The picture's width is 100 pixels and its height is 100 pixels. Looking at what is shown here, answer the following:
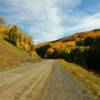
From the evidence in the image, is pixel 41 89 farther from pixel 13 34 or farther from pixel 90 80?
pixel 13 34

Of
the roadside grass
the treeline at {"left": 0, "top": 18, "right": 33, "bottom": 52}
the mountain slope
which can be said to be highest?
the treeline at {"left": 0, "top": 18, "right": 33, "bottom": 52}

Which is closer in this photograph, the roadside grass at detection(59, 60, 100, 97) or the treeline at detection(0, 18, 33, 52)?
the roadside grass at detection(59, 60, 100, 97)

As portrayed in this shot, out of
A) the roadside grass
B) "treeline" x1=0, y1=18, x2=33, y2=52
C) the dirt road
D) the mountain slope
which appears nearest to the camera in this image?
the dirt road

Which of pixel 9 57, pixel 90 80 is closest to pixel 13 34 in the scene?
pixel 9 57

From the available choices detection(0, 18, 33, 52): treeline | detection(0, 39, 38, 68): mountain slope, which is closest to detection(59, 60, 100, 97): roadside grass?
detection(0, 39, 38, 68): mountain slope

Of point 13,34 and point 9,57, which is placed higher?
point 13,34

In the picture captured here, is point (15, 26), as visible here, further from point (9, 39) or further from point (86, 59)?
point (86, 59)

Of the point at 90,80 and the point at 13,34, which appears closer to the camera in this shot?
the point at 90,80

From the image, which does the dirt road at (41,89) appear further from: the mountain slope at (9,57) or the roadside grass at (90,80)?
the mountain slope at (9,57)

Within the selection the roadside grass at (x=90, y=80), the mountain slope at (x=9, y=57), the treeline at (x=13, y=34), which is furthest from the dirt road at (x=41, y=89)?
the treeline at (x=13, y=34)

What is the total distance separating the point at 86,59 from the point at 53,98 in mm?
94618

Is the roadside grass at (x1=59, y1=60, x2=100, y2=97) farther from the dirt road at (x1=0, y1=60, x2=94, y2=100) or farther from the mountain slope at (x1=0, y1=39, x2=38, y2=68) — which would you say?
the mountain slope at (x1=0, y1=39, x2=38, y2=68)

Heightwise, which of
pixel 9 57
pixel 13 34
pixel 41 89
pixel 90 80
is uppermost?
pixel 13 34

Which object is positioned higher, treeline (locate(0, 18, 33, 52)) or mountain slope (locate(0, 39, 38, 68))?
treeline (locate(0, 18, 33, 52))
